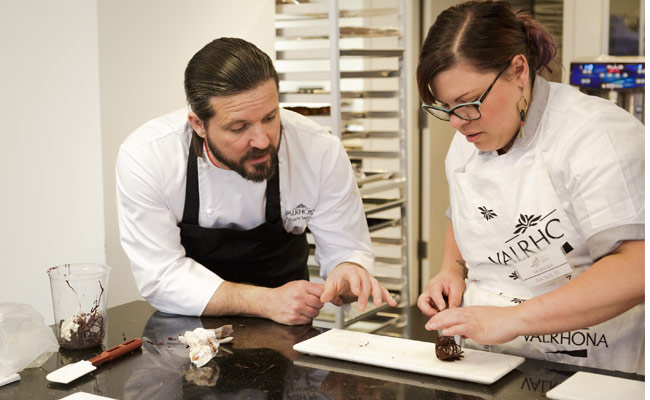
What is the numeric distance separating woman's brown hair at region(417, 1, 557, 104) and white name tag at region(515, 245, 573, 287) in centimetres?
49

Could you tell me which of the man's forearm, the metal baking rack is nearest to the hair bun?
the man's forearm

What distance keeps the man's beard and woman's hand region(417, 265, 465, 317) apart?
2.23 feet

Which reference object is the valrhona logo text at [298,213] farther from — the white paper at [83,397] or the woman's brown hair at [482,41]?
the white paper at [83,397]

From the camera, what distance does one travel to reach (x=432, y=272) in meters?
6.45

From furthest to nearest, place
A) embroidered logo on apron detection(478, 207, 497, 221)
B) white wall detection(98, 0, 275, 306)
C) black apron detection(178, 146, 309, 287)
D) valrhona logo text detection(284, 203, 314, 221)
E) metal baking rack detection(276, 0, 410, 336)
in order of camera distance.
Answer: metal baking rack detection(276, 0, 410, 336) < white wall detection(98, 0, 275, 306) < valrhona logo text detection(284, 203, 314, 221) < black apron detection(178, 146, 309, 287) < embroidered logo on apron detection(478, 207, 497, 221)

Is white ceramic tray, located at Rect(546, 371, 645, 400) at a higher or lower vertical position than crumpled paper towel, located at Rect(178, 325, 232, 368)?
lower

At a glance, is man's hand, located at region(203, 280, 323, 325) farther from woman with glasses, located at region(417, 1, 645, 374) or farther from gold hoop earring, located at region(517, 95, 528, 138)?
gold hoop earring, located at region(517, 95, 528, 138)

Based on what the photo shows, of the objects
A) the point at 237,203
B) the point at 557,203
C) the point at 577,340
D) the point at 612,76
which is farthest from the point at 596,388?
the point at 612,76

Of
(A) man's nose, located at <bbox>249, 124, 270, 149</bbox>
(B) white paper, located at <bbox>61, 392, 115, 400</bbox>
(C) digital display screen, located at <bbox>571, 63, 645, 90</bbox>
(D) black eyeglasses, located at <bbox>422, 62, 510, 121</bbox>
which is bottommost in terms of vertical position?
(B) white paper, located at <bbox>61, 392, 115, 400</bbox>

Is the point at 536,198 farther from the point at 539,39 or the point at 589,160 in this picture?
the point at 539,39

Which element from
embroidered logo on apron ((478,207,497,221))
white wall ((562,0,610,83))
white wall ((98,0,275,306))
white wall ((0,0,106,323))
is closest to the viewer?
embroidered logo on apron ((478,207,497,221))

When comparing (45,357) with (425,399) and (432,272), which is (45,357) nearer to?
(425,399)

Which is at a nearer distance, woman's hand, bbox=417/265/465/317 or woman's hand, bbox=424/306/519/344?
woman's hand, bbox=424/306/519/344

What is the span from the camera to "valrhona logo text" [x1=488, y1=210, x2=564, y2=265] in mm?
1918
